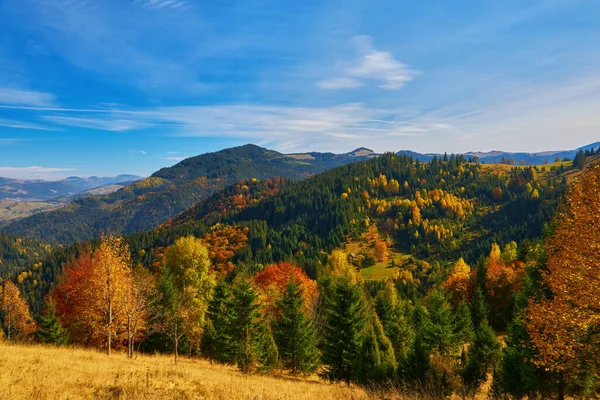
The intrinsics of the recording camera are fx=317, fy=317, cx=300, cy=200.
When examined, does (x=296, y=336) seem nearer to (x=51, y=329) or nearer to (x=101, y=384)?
(x=101, y=384)

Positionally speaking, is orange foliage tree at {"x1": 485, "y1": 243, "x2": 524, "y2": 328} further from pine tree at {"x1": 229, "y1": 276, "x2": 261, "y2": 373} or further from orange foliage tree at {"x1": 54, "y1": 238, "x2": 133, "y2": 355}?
orange foliage tree at {"x1": 54, "y1": 238, "x2": 133, "y2": 355}

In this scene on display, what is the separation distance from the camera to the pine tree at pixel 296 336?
36594mm

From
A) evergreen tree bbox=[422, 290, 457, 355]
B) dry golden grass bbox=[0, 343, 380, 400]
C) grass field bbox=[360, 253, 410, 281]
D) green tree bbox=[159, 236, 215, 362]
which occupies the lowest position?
grass field bbox=[360, 253, 410, 281]

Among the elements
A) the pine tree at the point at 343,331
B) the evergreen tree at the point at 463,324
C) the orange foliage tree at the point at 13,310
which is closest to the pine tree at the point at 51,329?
the orange foliage tree at the point at 13,310

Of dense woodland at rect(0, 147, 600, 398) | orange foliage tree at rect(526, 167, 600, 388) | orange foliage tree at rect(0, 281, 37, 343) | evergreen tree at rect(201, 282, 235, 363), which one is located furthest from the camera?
orange foliage tree at rect(0, 281, 37, 343)

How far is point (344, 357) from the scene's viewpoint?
33.9 m

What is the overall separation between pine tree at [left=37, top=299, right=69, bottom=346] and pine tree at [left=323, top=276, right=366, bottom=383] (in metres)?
38.0

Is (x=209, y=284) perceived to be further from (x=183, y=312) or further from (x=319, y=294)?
(x=319, y=294)

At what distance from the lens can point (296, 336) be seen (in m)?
36.9

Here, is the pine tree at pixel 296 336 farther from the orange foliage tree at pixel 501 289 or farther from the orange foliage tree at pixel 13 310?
the orange foliage tree at pixel 13 310

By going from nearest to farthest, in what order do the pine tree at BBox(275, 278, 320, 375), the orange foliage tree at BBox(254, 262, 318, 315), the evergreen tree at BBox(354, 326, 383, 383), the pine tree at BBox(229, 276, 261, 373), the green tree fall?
the evergreen tree at BBox(354, 326, 383, 383), the pine tree at BBox(229, 276, 261, 373), the pine tree at BBox(275, 278, 320, 375), the green tree, the orange foliage tree at BBox(254, 262, 318, 315)

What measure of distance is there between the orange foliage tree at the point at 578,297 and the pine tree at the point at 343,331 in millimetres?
20032

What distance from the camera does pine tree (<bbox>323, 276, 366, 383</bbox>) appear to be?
3403 cm

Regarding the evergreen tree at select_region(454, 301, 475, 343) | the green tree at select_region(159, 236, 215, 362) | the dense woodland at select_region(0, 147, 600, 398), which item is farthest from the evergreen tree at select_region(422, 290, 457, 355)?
the green tree at select_region(159, 236, 215, 362)
